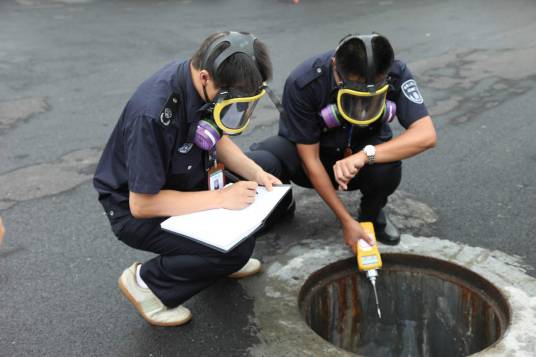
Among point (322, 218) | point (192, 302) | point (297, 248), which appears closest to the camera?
point (192, 302)

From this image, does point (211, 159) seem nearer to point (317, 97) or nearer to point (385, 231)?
point (317, 97)

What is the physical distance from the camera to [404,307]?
3598 mm

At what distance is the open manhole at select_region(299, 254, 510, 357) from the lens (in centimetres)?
337

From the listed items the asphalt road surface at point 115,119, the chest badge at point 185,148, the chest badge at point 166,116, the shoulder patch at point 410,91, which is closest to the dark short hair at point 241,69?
the chest badge at point 166,116

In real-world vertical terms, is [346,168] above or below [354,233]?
above

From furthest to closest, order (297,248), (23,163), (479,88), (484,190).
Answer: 1. (479,88)
2. (23,163)
3. (484,190)
4. (297,248)

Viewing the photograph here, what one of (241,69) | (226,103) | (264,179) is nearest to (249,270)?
(264,179)

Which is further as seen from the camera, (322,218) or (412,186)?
(412,186)

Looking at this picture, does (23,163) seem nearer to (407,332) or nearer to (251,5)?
(407,332)

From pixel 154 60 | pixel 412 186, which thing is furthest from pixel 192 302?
pixel 154 60

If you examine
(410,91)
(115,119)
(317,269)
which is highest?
(410,91)

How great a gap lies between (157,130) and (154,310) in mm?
939

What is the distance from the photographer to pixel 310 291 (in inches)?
133

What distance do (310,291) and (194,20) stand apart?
8010 mm
